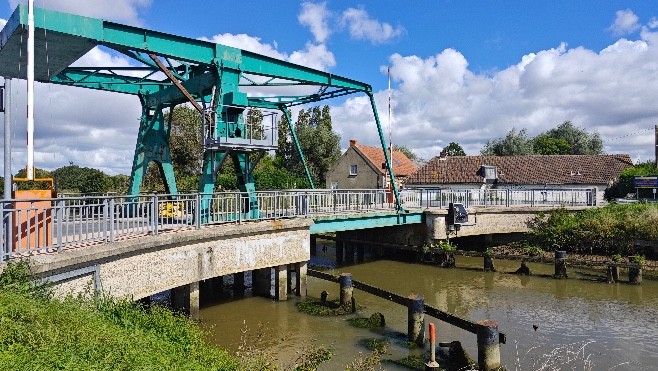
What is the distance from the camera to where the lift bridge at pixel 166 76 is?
11336 mm

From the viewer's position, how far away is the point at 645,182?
30.9m

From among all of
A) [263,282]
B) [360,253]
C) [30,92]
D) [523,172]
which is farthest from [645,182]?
[30,92]

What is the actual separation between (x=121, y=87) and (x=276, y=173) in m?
19.9

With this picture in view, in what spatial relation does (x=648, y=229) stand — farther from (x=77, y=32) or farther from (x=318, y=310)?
(x=77, y=32)

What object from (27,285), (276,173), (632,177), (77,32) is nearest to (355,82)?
(77,32)

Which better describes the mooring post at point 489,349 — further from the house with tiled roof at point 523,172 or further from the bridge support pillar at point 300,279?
the house with tiled roof at point 523,172

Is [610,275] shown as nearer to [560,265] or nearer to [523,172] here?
[560,265]

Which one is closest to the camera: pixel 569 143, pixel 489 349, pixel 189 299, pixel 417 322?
pixel 489 349

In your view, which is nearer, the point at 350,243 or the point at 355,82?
the point at 355,82

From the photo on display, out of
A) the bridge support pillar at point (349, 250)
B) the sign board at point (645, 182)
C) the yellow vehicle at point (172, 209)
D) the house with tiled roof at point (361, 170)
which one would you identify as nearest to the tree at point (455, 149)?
the house with tiled roof at point (361, 170)

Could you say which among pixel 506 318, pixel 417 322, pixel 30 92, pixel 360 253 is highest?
pixel 30 92

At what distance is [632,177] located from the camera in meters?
33.8

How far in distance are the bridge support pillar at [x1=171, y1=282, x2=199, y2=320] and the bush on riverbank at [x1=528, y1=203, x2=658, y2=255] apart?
16086mm

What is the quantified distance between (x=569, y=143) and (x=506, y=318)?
214 ft
